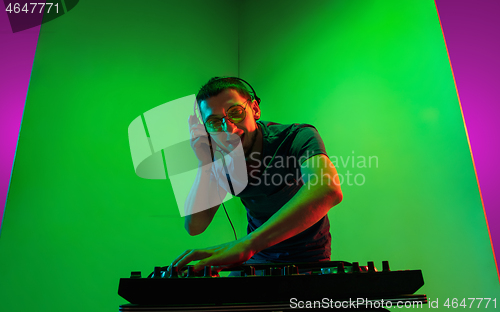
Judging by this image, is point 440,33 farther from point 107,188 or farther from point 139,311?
point 107,188

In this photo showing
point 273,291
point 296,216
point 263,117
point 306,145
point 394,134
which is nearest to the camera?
point 273,291

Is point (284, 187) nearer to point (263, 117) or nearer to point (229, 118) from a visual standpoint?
point (229, 118)

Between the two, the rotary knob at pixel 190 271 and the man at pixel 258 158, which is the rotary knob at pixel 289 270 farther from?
the man at pixel 258 158

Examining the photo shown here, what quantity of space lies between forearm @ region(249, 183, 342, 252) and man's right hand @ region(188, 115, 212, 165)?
0.43 metres

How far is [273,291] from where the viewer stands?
0.59 metres

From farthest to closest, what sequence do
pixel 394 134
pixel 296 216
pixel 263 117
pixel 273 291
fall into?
pixel 263 117, pixel 394 134, pixel 296 216, pixel 273 291

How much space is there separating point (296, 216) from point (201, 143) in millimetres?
503

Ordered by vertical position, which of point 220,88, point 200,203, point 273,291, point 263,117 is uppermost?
point 263,117

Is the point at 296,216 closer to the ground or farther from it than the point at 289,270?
farther from it

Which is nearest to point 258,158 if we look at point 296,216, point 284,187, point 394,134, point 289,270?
point 284,187

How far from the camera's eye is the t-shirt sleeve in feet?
3.48

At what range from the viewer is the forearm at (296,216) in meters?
0.80

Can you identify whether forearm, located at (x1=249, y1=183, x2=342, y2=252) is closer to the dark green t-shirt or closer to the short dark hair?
the dark green t-shirt

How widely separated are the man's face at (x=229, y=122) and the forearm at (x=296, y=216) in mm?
384
